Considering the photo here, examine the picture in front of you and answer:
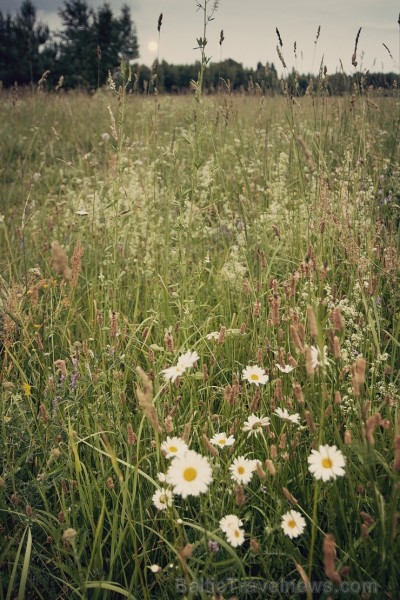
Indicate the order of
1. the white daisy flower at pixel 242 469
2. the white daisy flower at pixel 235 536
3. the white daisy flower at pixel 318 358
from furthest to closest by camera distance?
the white daisy flower at pixel 242 469
the white daisy flower at pixel 235 536
the white daisy flower at pixel 318 358

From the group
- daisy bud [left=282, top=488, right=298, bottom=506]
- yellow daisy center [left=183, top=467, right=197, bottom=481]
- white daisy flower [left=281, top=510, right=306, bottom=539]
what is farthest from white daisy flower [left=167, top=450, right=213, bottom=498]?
white daisy flower [left=281, top=510, right=306, bottom=539]

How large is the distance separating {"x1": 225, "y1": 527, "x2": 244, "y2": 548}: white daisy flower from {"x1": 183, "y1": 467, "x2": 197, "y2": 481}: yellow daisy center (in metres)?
0.19

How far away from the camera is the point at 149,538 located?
1.22 meters

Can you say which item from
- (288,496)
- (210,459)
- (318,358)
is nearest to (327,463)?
(288,496)

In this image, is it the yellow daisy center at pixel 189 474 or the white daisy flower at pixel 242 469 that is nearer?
the yellow daisy center at pixel 189 474

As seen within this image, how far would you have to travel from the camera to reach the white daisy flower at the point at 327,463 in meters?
0.95

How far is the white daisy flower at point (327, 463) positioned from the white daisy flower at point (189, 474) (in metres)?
0.22

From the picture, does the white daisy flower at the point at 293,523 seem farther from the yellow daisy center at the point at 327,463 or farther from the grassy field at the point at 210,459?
the yellow daisy center at the point at 327,463

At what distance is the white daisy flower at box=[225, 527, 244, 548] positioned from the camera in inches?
39.1

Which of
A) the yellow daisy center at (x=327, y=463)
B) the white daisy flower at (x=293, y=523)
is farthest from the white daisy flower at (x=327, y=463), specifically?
the white daisy flower at (x=293, y=523)

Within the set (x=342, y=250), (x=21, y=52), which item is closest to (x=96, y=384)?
(x=342, y=250)

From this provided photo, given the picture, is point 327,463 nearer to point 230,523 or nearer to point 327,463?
point 327,463

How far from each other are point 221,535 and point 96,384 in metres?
0.64

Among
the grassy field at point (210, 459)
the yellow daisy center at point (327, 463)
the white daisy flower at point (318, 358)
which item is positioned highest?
the white daisy flower at point (318, 358)
